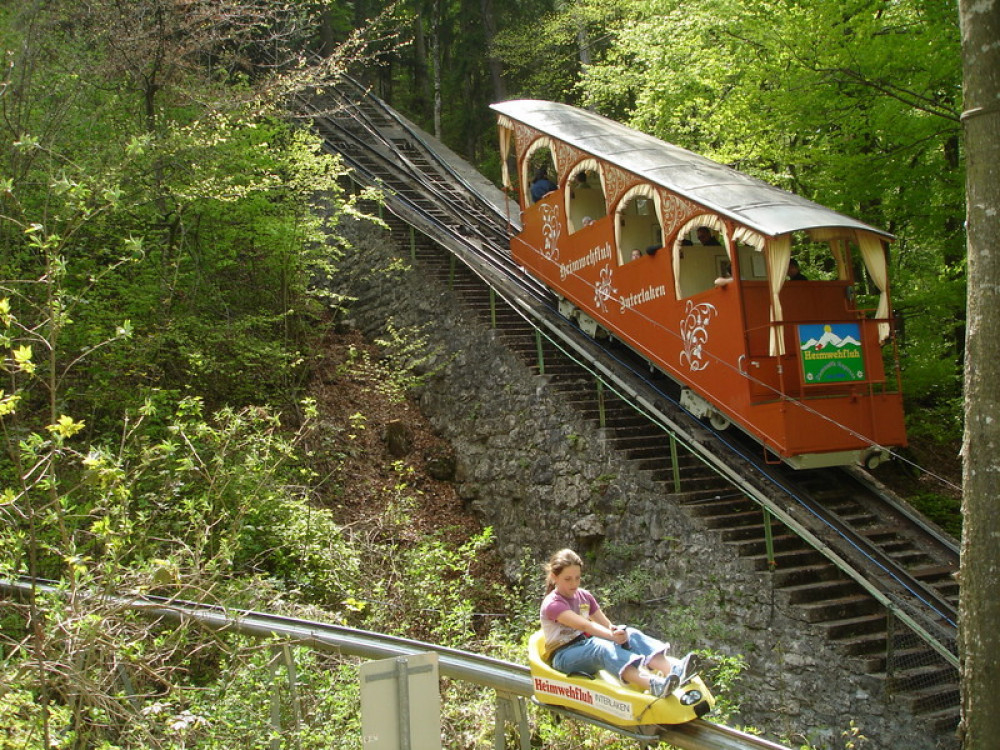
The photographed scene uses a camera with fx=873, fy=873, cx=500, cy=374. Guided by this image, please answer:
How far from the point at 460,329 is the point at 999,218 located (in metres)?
10.5

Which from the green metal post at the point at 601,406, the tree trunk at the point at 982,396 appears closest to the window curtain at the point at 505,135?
the green metal post at the point at 601,406

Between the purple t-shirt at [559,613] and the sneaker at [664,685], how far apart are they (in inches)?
27.2

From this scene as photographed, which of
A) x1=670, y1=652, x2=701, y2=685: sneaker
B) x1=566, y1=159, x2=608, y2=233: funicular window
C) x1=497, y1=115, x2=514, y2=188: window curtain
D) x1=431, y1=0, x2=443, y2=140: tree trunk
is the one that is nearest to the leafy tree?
x1=566, y1=159, x2=608, y2=233: funicular window

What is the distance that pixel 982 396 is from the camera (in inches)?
192

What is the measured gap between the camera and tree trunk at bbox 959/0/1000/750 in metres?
4.75

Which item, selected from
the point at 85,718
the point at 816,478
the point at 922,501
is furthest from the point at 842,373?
the point at 85,718

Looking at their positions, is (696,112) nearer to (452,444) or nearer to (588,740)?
(452,444)

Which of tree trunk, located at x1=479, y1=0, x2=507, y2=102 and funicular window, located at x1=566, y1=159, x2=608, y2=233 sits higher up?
tree trunk, located at x1=479, y1=0, x2=507, y2=102

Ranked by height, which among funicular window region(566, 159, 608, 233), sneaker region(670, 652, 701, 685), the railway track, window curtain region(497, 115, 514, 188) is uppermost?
window curtain region(497, 115, 514, 188)

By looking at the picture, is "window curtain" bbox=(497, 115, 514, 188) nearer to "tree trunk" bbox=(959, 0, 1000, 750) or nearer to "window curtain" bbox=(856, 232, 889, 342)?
"window curtain" bbox=(856, 232, 889, 342)

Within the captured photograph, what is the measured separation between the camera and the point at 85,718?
4.88 meters

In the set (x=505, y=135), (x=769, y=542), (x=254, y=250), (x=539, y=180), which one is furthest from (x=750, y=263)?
(x=254, y=250)

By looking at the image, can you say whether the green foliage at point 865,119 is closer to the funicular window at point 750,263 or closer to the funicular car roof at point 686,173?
the funicular car roof at point 686,173

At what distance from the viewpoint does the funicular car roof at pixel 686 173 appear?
9469 mm
